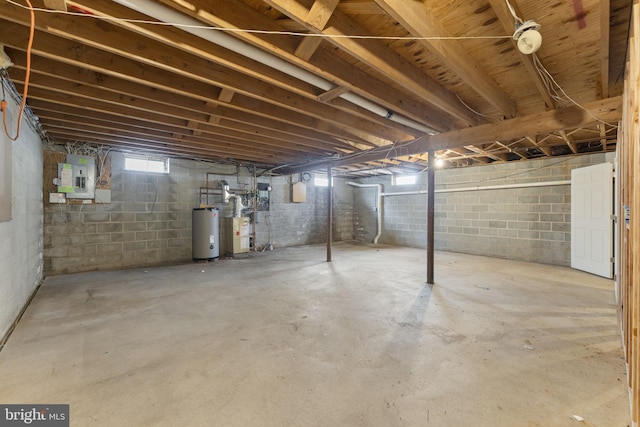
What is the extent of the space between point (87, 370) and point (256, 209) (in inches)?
201

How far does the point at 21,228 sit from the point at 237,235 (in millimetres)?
3415

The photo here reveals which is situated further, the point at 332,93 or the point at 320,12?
the point at 332,93

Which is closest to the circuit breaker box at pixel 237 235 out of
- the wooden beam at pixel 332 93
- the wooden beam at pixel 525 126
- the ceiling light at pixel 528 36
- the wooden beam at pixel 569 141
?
the wooden beam at pixel 525 126

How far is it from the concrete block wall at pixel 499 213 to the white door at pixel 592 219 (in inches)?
12.5

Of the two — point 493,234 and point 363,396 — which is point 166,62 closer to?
point 363,396

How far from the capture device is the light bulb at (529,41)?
1.45 meters

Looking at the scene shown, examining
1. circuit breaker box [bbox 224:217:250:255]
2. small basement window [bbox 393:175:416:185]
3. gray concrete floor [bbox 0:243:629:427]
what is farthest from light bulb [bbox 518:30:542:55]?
small basement window [bbox 393:175:416:185]

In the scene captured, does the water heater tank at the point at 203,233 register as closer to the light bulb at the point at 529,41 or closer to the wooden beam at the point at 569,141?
the light bulb at the point at 529,41

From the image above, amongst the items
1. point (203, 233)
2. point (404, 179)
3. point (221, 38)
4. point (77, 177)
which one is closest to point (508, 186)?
point (404, 179)

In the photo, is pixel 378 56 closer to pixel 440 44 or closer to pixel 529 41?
pixel 440 44

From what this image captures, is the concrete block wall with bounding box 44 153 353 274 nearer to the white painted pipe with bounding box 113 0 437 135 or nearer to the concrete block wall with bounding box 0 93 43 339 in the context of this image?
the concrete block wall with bounding box 0 93 43 339

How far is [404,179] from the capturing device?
7.68 metres

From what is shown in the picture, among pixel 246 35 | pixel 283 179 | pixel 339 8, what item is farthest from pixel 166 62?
pixel 283 179

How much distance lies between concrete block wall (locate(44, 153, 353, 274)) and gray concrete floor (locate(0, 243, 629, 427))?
Answer: 0.98 metres
